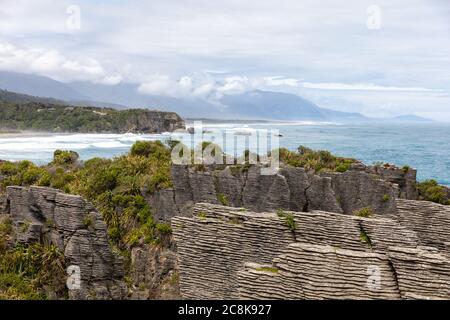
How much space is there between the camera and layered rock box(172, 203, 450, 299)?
7.63 m

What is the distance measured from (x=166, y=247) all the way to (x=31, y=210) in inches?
199

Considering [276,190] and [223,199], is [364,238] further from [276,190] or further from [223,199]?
[223,199]

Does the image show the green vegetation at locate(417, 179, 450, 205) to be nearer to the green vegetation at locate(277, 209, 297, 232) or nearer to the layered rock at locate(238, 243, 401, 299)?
the green vegetation at locate(277, 209, 297, 232)

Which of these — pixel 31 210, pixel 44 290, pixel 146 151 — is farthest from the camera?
pixel 146 151

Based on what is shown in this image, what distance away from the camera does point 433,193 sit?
2056cm

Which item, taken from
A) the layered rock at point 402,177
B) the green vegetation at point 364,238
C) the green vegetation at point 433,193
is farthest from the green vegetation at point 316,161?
the green vegetation at point 364,238

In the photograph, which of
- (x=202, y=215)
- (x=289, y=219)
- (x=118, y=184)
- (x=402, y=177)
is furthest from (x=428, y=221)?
(x=118, y=184)

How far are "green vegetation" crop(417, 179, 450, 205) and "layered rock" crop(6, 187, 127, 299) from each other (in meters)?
12.2

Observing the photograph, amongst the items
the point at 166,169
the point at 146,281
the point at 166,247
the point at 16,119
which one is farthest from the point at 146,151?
the point at 16,119

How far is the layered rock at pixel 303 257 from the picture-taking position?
25.0 ft

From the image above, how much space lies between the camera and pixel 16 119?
116 metres

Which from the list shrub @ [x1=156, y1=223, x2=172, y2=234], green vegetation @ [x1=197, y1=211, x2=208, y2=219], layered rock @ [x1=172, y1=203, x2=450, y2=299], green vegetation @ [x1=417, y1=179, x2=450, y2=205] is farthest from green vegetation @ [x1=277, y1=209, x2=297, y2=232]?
green vegetation @ [x1=417, y1=179, x2=450, y2=205]

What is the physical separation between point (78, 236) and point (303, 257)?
30.2ft
